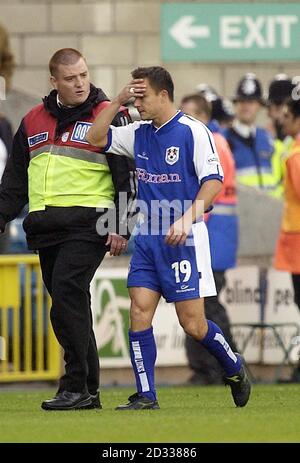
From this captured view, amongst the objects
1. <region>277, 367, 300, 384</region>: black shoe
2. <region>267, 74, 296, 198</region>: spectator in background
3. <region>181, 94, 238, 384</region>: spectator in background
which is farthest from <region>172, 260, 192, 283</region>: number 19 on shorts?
<region>267, 74, 296, 198</region>: spectator in background

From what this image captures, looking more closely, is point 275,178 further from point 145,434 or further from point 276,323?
point 145,434

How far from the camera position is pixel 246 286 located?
14.6m

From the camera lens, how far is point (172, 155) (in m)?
9.59

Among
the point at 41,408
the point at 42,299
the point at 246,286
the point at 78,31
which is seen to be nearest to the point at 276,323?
the point at 246,286

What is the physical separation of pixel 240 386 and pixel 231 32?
11.0 metres

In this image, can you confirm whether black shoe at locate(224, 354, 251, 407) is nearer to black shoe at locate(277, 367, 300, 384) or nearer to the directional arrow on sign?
black shoe at locate(277, 367, 300, 384)

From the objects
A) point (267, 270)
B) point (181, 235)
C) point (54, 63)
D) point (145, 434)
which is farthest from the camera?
point (267, 270)

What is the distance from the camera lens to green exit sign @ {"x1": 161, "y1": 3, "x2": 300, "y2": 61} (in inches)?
795

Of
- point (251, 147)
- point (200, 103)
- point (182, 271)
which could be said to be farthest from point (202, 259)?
point (251, 147)

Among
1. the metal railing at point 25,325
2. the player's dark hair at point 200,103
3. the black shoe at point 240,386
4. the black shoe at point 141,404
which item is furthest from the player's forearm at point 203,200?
the metal railing at point 25,325

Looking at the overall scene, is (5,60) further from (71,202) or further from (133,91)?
(133,91)

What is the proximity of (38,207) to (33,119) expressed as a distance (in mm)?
557

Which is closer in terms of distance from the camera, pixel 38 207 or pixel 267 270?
pixel 38 207

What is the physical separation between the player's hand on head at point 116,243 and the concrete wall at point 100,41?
1008cm
